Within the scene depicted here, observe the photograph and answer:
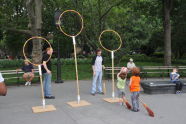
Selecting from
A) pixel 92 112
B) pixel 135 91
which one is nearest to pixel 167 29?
pixel 135 91

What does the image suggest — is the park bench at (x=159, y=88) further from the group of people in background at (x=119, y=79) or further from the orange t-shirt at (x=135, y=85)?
the orange t-shirt at (x=135, y=85)

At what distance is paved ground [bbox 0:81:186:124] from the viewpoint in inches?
259

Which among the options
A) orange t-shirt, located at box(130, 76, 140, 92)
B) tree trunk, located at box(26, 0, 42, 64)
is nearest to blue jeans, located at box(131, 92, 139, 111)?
orange t-shirt, located at box(130, 76, 140, 92)

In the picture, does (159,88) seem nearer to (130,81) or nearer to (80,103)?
(130,81)

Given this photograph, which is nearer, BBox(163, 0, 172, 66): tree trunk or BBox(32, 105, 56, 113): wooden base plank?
BBox(32, 105, 56, 113): wooden base plank

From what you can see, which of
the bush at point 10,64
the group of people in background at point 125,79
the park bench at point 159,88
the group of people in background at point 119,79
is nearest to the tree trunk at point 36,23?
the group of people in background at point 119,79

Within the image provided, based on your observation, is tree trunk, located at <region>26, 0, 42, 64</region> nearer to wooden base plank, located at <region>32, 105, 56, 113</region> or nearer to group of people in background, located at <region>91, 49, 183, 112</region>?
group of people in background, located at <region>91, 49, 183, 112</region>

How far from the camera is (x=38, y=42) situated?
50.9 feet

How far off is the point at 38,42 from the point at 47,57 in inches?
262

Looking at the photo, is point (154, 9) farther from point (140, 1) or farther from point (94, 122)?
point (94, 122)

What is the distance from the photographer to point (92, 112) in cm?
743

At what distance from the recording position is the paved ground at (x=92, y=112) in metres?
6.59

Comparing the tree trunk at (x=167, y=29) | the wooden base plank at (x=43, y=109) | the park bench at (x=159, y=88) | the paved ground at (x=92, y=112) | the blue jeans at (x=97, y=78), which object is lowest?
the paved ground at (x=92, y=112)

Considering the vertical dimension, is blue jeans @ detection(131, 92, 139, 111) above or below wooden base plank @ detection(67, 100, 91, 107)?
above
